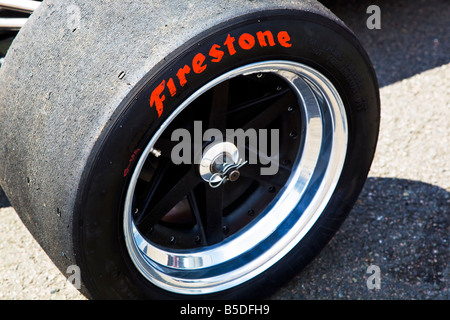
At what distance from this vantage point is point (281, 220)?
2352 mm

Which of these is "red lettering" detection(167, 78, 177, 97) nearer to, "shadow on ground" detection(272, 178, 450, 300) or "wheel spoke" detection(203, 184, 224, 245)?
"wheel spoke" detection(203, 184, 224, 245)

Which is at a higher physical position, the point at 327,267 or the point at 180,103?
the point at 180,103

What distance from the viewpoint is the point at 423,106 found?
131 inches

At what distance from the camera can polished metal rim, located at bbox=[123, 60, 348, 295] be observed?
2.02m

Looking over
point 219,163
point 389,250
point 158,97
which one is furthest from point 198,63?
point 389,250

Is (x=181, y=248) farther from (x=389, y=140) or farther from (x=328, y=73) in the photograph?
(x=389, y=140)

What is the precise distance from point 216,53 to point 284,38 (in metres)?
0.26

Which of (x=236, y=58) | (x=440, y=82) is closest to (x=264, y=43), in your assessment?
(x=236, y=58)

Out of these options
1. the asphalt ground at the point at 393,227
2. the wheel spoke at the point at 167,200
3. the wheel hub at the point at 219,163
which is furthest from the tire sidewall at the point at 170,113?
the asphalt ground at the point at 393,227

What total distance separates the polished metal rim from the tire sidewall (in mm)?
41

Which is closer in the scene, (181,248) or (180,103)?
(180,103)

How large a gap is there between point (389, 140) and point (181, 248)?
Result: 1497 millimetres

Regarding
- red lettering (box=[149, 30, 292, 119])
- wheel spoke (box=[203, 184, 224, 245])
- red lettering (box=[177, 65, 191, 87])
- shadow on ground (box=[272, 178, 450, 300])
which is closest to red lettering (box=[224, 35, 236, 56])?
red lettering (box=[149, 30, 292, 119])

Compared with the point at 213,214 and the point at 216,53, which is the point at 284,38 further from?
the point at 213,214
